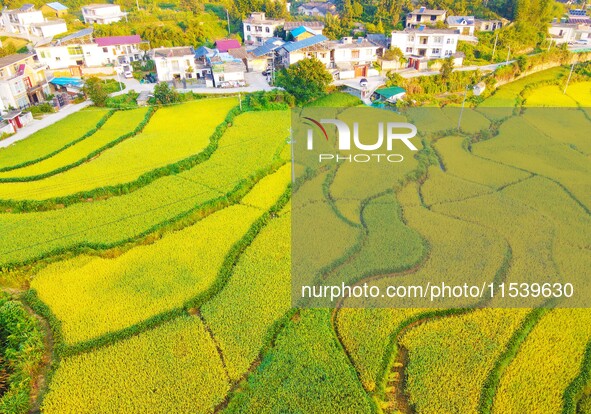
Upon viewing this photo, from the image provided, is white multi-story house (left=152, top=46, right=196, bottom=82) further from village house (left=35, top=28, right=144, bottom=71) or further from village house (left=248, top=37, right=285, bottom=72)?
village house (left=248, top=37, right=285, bottom=72)

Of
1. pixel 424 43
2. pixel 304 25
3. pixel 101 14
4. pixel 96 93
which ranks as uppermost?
pixel 101 14

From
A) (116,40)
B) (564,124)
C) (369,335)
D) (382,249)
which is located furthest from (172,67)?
(369,335)

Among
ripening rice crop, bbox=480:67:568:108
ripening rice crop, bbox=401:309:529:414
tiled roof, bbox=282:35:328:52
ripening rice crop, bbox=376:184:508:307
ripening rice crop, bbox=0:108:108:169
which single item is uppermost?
tiled roof, bbox=282:35:328:52

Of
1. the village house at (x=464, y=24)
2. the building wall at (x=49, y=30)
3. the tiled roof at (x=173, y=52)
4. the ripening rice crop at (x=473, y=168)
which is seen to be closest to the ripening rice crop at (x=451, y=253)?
the ripening rice crop at (x=473, y=168)

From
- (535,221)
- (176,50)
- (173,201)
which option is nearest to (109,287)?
(173,201)

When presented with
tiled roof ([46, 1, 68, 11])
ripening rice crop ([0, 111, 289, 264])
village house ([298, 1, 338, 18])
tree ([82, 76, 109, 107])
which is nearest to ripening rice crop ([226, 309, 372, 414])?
ripening rice crop ([0, 111, 289, 264])

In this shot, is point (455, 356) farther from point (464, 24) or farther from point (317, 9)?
point (317, 9)

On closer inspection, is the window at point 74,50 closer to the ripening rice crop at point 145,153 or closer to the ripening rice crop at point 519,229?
the ripening rice crop at point 145,153
